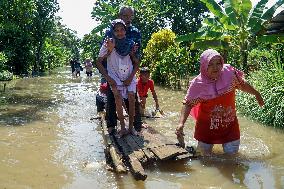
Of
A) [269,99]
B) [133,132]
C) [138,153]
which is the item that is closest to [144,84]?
[269,99]

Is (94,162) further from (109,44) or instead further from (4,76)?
(4,76)

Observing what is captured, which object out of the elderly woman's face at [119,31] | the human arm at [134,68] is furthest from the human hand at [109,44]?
the human arm at [134,68]

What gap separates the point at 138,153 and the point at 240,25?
9493mm

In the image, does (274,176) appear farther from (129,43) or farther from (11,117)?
(11,117)

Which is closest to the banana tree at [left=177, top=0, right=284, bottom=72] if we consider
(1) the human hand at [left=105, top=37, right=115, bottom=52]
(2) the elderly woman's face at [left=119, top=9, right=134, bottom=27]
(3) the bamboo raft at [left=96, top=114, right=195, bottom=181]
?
(2) the elderly woman's face at [left=119, top=9, right=134, bottom=27]

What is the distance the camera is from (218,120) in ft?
16.3

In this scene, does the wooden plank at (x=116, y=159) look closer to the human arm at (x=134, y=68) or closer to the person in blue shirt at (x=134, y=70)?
the person in blue shirt at (x=134, y=70)

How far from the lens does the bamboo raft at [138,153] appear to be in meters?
4.65

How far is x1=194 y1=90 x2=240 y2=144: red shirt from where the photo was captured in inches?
193

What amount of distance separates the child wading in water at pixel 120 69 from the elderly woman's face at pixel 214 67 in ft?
5.08

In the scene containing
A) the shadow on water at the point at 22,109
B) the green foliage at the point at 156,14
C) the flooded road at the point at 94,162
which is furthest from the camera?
the green foliage at the point at 156,14

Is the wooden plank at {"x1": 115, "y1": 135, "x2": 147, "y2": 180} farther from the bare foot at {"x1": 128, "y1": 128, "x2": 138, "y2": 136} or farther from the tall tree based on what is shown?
the tall tree

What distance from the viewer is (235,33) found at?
1383cm

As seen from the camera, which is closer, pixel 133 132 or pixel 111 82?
pixel 111 82
